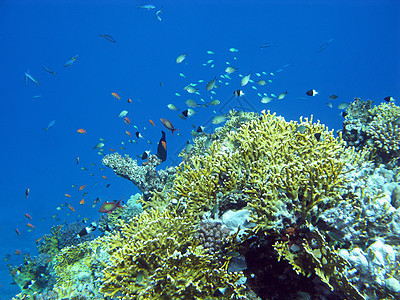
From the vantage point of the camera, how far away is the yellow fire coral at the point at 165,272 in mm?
3260

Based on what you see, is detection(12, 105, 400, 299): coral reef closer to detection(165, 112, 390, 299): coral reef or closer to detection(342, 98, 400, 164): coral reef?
detection(165, 112, 390, 299): coral reef

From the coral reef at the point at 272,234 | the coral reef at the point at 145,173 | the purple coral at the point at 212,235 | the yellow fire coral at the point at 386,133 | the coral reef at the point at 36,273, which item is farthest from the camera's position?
the coral reef at the point at 36,273

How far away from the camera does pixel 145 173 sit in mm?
9164

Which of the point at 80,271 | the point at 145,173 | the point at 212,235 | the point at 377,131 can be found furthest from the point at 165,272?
the point at 377,131

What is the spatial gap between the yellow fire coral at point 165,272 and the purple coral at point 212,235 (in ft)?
0.41

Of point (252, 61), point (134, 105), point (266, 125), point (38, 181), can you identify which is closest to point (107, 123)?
point (134, 105)

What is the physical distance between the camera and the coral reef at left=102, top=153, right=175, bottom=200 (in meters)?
8.78

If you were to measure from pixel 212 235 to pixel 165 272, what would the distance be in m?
0.95

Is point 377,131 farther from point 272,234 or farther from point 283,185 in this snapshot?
point 272,234

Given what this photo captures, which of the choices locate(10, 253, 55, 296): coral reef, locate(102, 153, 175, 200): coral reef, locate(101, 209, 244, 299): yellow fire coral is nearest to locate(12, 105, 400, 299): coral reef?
locate(101, 209, 244, 299): yellow fire coral

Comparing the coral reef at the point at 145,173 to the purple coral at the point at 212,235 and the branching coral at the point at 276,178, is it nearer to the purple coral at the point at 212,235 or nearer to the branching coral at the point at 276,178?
the branching coral at the point at 276,178

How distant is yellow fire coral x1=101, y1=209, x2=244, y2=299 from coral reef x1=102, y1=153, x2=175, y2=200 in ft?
14.5

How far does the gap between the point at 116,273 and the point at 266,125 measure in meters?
3.99

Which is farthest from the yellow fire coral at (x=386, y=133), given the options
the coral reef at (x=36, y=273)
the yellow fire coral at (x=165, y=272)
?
the coral reef at (x=36, y=273)
